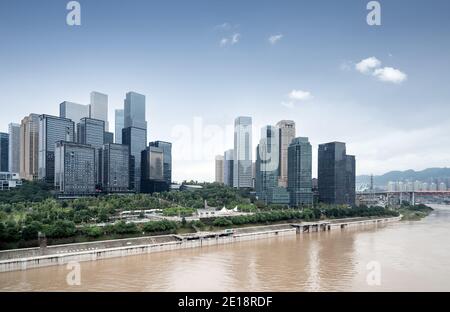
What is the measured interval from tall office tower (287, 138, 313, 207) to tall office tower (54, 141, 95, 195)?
23640 millimetres

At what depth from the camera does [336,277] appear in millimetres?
12891

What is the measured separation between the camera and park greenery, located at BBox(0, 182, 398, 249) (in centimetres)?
1680

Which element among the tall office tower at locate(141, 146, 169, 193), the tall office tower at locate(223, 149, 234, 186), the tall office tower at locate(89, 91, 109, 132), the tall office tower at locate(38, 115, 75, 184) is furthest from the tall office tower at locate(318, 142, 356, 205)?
the tall office tower at locate(89, 91, 109, 132)

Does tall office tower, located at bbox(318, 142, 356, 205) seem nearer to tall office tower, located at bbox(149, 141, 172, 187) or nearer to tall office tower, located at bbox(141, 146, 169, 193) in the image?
tall office tower, located at bbox(141, 146, 169, 193)

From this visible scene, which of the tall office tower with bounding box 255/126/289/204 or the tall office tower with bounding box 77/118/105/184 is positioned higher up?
the tall office tower with bounding box 77/118/105/184

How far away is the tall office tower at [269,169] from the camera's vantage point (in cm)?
4416

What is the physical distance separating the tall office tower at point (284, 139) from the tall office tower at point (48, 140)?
32.6m

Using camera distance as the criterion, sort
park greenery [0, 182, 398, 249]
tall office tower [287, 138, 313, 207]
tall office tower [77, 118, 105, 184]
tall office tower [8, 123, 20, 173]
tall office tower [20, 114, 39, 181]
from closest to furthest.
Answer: park greenery [0, 182, 398, 249]
tall office tower [287, 138, 313, 207]
tall office tower [77, 118, 105, 184]
tall office tower [20, 114, 39, 181]
tall office tower [8, 123, 20, 173]

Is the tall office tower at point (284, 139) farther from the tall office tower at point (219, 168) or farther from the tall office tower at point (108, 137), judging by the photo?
the tall office tower at point (108, 137)

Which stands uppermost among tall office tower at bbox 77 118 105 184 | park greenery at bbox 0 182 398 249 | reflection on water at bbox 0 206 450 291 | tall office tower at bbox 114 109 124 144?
tall office tower at bbox 114 109 124 144

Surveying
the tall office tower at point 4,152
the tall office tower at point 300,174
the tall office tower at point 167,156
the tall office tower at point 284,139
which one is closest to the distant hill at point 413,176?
the tall office tower at point 284,139
